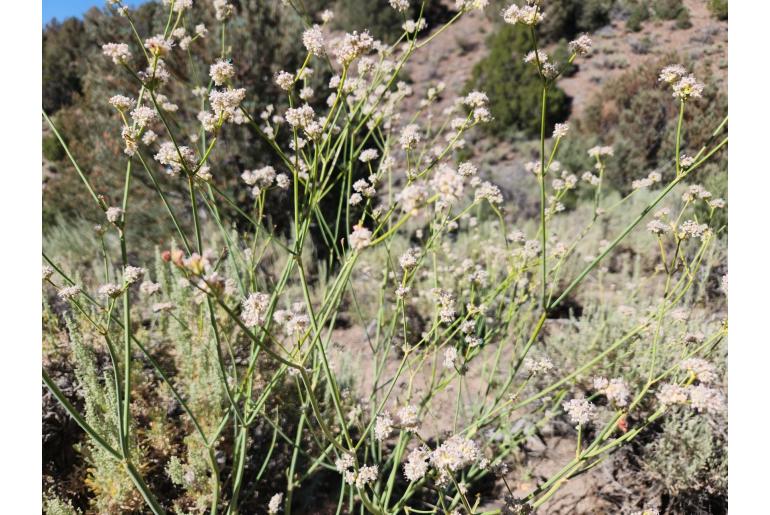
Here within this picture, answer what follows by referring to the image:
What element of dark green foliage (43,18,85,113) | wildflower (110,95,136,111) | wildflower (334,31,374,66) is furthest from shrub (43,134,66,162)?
wildflower (334,31,374,66)

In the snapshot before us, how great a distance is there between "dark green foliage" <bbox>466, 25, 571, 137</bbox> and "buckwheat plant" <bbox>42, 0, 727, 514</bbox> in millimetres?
5080

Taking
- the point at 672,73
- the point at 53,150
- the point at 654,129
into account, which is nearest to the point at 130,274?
the point at 672,73

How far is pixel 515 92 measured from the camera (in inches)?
353

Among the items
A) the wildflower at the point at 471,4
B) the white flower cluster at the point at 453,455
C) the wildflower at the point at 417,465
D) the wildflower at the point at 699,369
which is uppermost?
the wildflower at the point at 471,4

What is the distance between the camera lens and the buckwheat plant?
4.00ft

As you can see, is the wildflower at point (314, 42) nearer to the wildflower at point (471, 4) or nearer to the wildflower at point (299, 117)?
the wildflower at point (299, 117)

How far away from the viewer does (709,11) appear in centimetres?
1020

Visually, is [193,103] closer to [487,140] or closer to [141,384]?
[141,384]

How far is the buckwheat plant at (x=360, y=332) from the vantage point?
122 cm

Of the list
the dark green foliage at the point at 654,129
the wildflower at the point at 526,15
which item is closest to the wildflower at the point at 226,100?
the wildflower at the point at 526,15

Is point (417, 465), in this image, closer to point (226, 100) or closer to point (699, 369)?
point (699, 369)

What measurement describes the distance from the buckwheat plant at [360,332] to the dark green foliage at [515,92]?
5.08 meters

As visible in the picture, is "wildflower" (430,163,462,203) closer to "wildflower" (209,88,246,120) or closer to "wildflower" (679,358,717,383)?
"wildflower" (209,88,246,120)

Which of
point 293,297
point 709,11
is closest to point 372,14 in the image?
point 709,11
